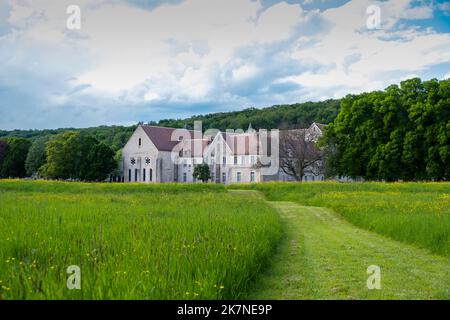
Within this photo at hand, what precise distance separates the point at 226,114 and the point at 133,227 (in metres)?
115

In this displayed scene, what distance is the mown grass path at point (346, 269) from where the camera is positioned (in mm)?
8109

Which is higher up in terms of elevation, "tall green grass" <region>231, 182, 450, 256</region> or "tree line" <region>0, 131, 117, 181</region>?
"tree line" <region>0, 131, 117, 181</region>

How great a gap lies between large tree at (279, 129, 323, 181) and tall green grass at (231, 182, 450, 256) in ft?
57.9

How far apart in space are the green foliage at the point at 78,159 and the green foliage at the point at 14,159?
15.8 metres

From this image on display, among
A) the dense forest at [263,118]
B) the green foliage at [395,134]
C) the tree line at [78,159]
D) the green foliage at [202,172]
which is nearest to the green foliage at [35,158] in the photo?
the tree line at [78,159]

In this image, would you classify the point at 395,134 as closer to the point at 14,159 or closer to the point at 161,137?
the point at 161,137

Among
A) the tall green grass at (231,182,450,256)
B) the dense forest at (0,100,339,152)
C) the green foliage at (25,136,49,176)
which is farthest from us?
the dense forest at (0,100,339,152)

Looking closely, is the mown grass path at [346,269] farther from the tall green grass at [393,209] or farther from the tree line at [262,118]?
the tree line at [262,118]

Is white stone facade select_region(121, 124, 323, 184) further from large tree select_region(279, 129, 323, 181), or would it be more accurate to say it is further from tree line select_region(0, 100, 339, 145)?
tree line select_region(0, 100, 339, 145)

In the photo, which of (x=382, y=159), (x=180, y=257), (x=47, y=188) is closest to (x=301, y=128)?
(x=382, y=159)

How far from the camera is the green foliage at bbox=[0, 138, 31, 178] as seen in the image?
3462 inches

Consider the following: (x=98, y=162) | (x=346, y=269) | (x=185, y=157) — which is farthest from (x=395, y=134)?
(x=346, y=269)

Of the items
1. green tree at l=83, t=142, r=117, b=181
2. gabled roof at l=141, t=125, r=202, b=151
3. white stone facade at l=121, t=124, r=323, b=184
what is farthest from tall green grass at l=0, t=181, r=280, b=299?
gabled roof at l=141, t=125, r=202, b=151
